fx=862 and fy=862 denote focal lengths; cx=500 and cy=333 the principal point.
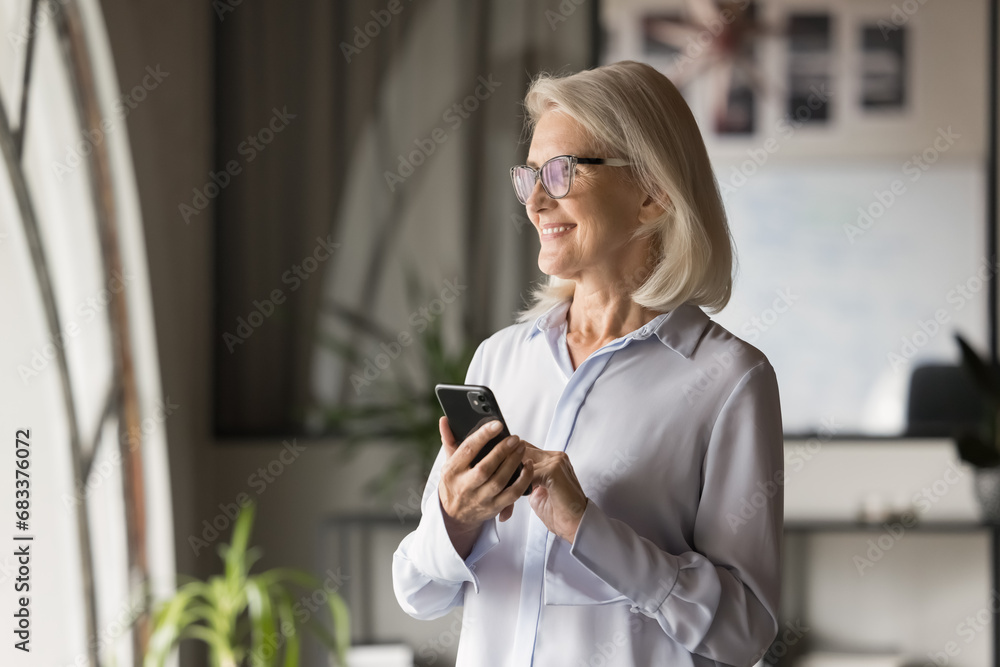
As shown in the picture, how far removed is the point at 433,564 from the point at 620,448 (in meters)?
0.31

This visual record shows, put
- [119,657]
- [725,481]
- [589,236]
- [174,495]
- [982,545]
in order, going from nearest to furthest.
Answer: [725,481], [589,236], [119,657], [174,495], [982,545]

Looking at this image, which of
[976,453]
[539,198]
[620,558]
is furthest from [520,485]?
[976,453]

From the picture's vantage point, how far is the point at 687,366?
1219 millimetres

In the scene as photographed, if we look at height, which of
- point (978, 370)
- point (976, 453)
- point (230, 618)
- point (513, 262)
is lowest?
point (230, 618)

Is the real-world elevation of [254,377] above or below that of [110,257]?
below

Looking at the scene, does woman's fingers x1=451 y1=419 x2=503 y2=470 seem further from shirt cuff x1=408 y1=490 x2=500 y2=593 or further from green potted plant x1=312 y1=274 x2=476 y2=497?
green potted plant x1=312 y1=274 x2=476 y2=497

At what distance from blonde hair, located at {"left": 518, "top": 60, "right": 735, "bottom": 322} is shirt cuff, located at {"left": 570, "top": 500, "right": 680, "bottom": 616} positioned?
1.18ft

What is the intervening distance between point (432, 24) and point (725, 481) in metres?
2.85

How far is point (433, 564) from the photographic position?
1.21 m

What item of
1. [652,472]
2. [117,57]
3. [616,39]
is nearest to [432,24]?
[616,39]

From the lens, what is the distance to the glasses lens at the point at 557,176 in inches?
47.9

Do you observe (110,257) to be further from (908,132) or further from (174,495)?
(908,132)

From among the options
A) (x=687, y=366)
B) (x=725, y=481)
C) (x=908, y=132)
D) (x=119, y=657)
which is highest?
(x=908, y=132)

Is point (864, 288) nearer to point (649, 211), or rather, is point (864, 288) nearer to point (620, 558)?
point (649, 211)
